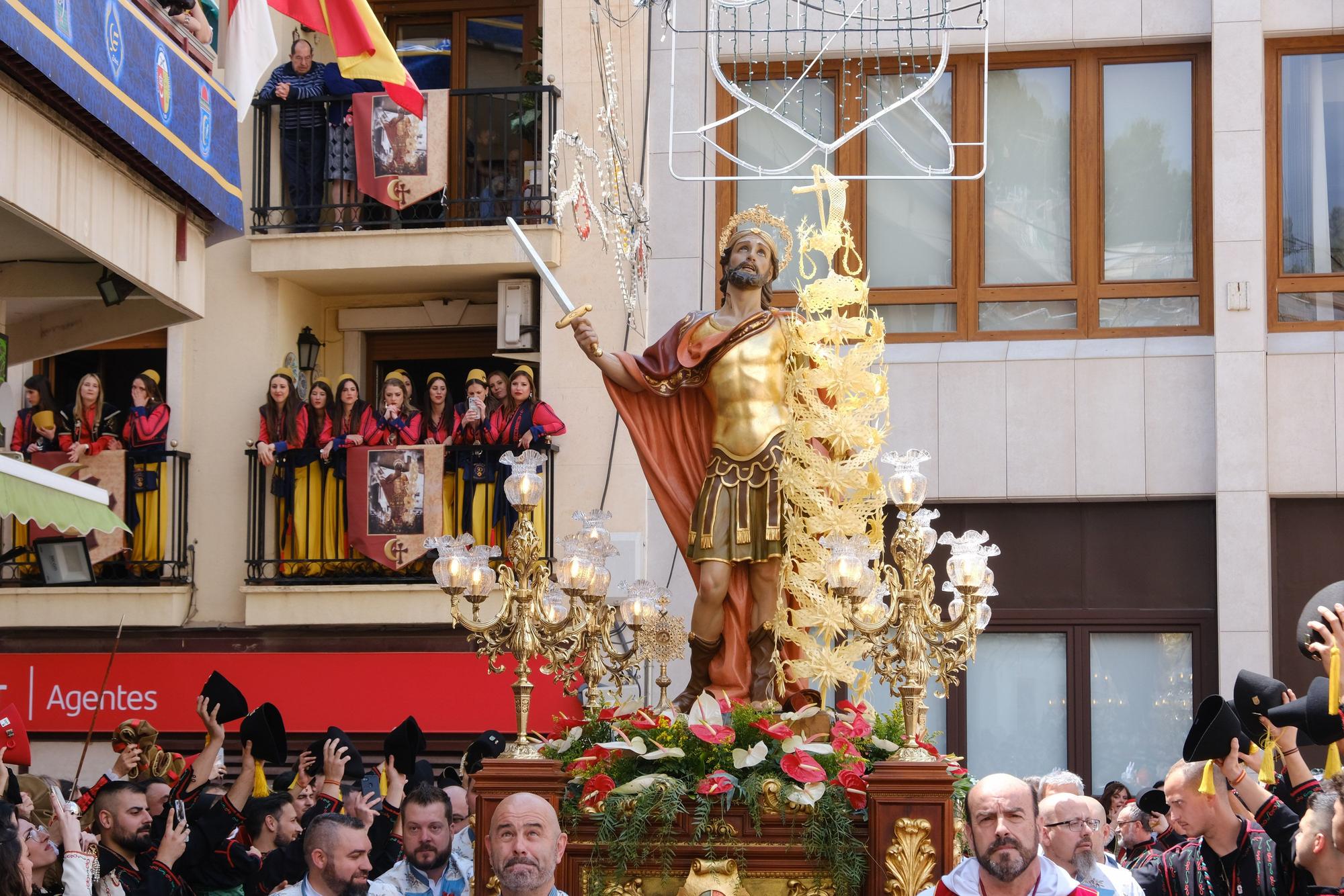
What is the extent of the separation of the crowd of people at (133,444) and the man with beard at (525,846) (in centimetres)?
1020

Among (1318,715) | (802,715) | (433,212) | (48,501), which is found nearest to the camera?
(1318,715)

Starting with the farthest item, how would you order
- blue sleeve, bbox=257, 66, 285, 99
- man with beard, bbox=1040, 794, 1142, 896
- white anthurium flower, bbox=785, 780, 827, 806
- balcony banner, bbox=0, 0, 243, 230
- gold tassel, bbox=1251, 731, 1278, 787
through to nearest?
1. blue sleeve, bbox=257, 66, 285, 99
2. balcony banner, bbox=0, 0, 243, 230
3. gold tassel, bbox=1251, 731, 1278, 787
4. white anthurium flower, bbox=785, 780, 827, 806
5. man with beard, bbox=1040, 794, 1142, 896

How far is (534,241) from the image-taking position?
15.4m

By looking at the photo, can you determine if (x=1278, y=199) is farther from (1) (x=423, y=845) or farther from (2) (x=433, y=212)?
(1) (x=423, y=845)

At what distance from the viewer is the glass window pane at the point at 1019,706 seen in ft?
48.3

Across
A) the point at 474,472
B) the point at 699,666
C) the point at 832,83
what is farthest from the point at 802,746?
the point at 832,83

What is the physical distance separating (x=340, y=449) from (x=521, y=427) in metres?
1.60

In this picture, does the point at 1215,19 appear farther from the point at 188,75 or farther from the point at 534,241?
the point at 188,75

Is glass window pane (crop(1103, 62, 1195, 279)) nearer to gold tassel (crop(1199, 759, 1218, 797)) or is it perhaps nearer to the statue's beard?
the statue's beard

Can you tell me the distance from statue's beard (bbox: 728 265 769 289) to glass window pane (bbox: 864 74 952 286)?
623 cm

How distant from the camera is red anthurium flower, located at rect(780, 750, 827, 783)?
795cm

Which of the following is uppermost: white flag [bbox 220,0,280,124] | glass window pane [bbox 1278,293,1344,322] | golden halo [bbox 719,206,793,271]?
white flag [bbox 220,0,280,124]

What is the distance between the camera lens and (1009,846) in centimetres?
597

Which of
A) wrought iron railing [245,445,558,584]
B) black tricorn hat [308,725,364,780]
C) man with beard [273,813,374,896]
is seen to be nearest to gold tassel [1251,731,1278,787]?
man with beard [273,813,374,896]
